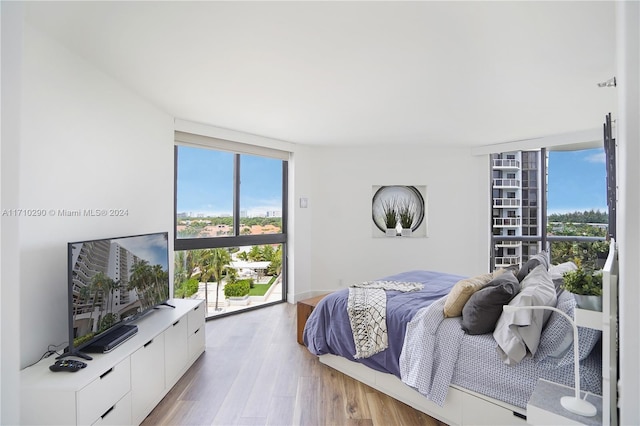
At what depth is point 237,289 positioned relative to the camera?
450cm

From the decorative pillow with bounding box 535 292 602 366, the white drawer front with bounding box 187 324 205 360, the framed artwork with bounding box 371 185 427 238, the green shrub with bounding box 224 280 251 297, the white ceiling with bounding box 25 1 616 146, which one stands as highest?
the white ceiling with bounding box 25 1 616 146

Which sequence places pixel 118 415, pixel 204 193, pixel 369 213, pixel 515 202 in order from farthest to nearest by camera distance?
pixel 369 213 < pixel 515 202 < pixel 204 193 < pixel 118 415

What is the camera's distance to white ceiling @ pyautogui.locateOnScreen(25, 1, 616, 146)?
67.3 inches

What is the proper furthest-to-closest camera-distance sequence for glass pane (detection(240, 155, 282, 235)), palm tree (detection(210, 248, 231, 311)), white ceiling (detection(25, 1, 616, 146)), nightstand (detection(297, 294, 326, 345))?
glass pane (detection(240, 155, 282, 235)), palm tree (detection(210, 248, 231, 311)), nightstand (detection(297, 294, 326, 345)), white ceiling (detection(25, 1, 616, 146))

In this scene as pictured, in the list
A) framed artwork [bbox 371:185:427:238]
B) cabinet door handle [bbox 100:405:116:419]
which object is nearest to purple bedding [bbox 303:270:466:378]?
cabinet door handle [bbox 100:405:116:419]

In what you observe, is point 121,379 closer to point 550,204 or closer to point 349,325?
point 349,325

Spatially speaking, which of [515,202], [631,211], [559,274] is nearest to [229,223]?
[559,274]

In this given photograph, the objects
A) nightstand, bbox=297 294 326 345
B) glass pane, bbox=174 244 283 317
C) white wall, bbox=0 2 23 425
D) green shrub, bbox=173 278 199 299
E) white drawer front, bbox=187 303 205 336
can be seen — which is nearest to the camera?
white wall, bbox=0 2 23 425

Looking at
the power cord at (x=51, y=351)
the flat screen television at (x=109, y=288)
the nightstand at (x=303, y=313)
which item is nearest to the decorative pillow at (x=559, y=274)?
the nightstand at (x=303, y=313)

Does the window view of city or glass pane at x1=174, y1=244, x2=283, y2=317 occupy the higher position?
the window view of city

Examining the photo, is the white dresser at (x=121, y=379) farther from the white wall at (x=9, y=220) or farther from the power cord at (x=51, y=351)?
the white wall at (x=9, y=220)

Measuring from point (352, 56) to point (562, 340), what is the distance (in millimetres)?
2116

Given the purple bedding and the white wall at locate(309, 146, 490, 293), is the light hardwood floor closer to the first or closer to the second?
the purple bedding

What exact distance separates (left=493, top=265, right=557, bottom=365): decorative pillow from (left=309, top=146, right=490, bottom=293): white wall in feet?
11.0
